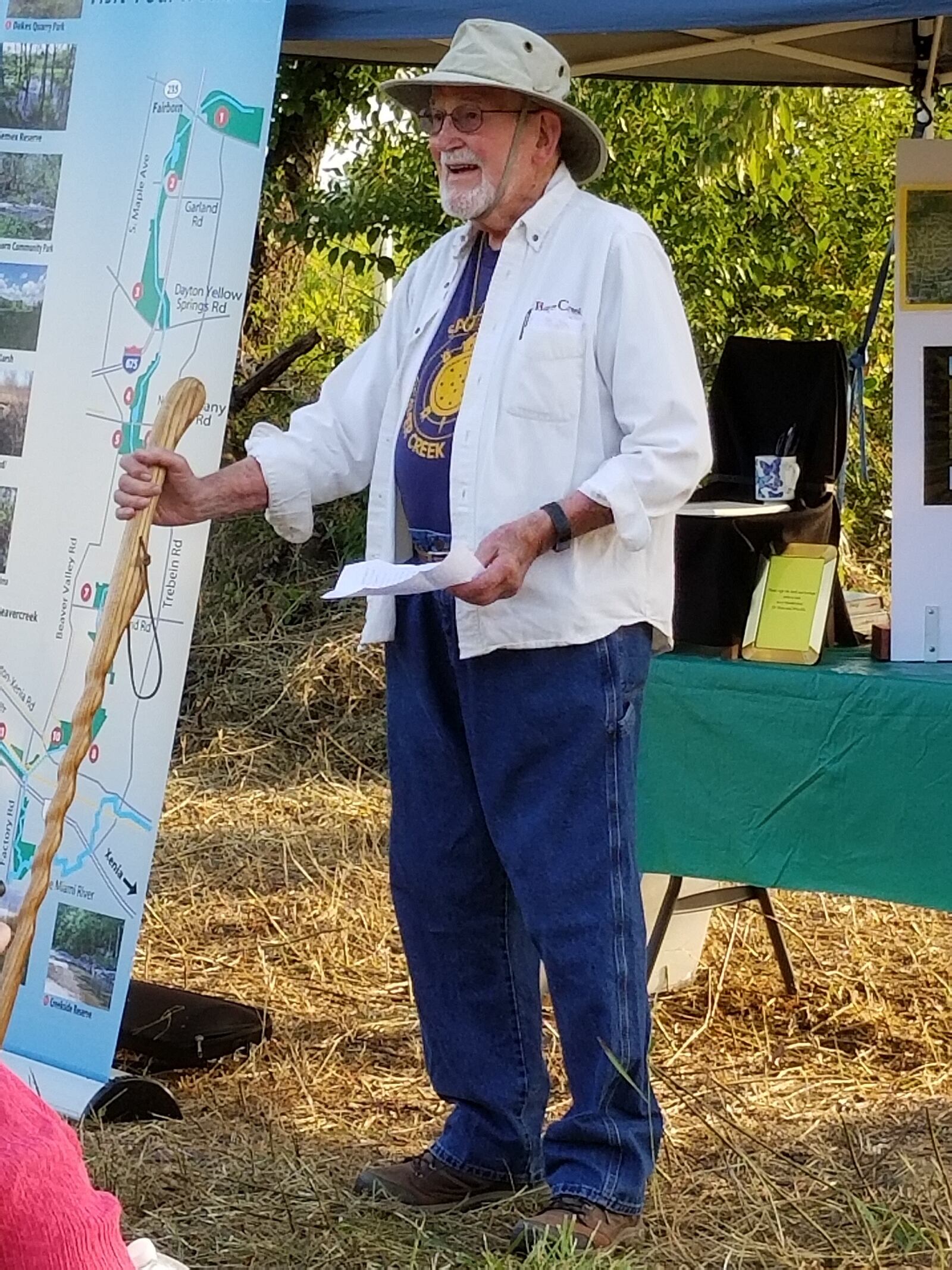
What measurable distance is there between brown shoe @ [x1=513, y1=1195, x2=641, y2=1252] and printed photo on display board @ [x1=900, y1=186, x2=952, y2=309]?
1.86m

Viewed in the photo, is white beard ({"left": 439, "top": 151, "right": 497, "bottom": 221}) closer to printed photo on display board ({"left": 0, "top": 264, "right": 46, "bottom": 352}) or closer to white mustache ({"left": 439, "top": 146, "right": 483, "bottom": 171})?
white mustache ({"left": 439, "top": 146, "right": 483, "bottom": 171})

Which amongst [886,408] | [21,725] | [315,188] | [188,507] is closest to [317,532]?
[315,188]

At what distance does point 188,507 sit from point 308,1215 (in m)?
1.17

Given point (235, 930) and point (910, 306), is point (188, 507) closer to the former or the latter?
point (910, 306)

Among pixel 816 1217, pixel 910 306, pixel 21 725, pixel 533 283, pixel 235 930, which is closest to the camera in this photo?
pixel 533 283

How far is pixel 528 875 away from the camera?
2779 millimetres

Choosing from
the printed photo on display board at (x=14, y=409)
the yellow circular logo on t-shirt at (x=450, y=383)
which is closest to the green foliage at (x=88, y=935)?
the printed photo on display board at (x=14, y=409)

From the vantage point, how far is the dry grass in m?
2.96

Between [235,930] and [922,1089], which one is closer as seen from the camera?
[922,1089]

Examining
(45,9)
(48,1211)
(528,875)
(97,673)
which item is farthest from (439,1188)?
(45,9)

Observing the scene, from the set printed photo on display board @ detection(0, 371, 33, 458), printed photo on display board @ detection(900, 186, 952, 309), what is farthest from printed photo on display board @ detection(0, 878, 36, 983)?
printed photo on display board @ detection(900, 186, 952, 309)

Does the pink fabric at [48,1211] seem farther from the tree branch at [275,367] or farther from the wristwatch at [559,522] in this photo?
the tree branch at [275,367]

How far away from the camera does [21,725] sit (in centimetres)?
343

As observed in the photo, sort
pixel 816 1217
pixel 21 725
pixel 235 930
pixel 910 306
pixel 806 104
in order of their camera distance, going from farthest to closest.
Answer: pixel 806 104, pixel 235 930, pixel 910 306, pixel 21 725, pixel 816 1217
